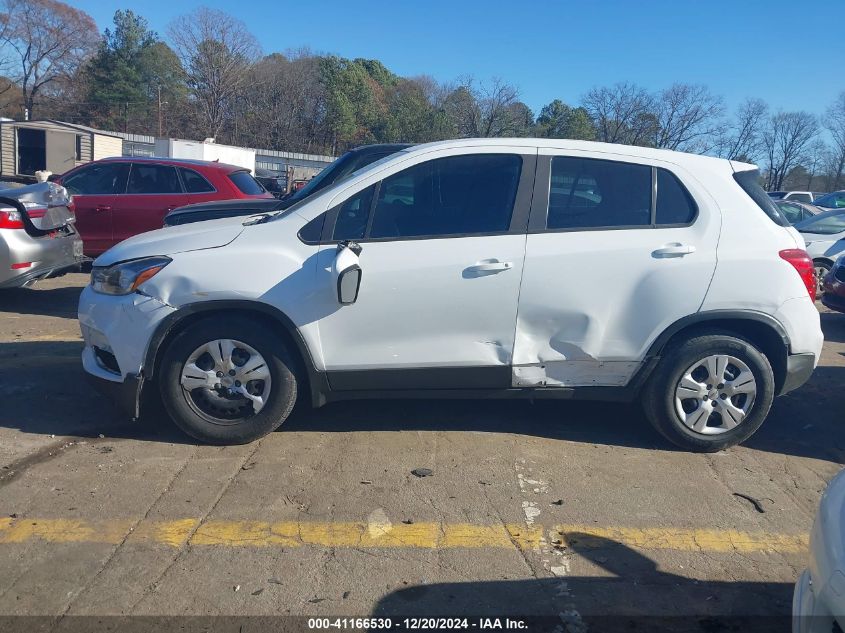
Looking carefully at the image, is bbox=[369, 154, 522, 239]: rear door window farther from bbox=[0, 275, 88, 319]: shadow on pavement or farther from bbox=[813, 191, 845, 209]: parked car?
bbox=[813, 191, 845, 209]: parked car

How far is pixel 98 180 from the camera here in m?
10.2

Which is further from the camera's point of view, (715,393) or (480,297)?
(715,393)

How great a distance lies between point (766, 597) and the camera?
3080 mm

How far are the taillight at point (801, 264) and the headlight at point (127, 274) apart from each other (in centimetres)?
381

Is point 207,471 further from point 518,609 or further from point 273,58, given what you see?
point 273,58

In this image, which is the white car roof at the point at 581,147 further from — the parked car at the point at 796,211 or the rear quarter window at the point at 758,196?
the parked car at the point at 796,211

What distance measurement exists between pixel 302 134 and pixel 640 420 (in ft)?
151

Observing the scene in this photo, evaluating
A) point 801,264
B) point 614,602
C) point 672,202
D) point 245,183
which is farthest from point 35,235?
point 801,264

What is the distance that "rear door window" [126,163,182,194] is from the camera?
33.3ft

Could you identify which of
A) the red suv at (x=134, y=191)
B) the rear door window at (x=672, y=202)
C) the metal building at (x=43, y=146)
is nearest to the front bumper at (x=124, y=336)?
the rear door window at (x=672, y=202)

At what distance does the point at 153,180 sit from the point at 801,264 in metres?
8.56

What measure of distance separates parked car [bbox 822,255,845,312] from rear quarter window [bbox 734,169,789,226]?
5.10 m

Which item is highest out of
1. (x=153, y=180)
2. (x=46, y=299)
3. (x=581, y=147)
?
(x=581, y=147)

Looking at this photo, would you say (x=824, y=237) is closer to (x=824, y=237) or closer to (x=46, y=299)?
(x=824, y=237)
